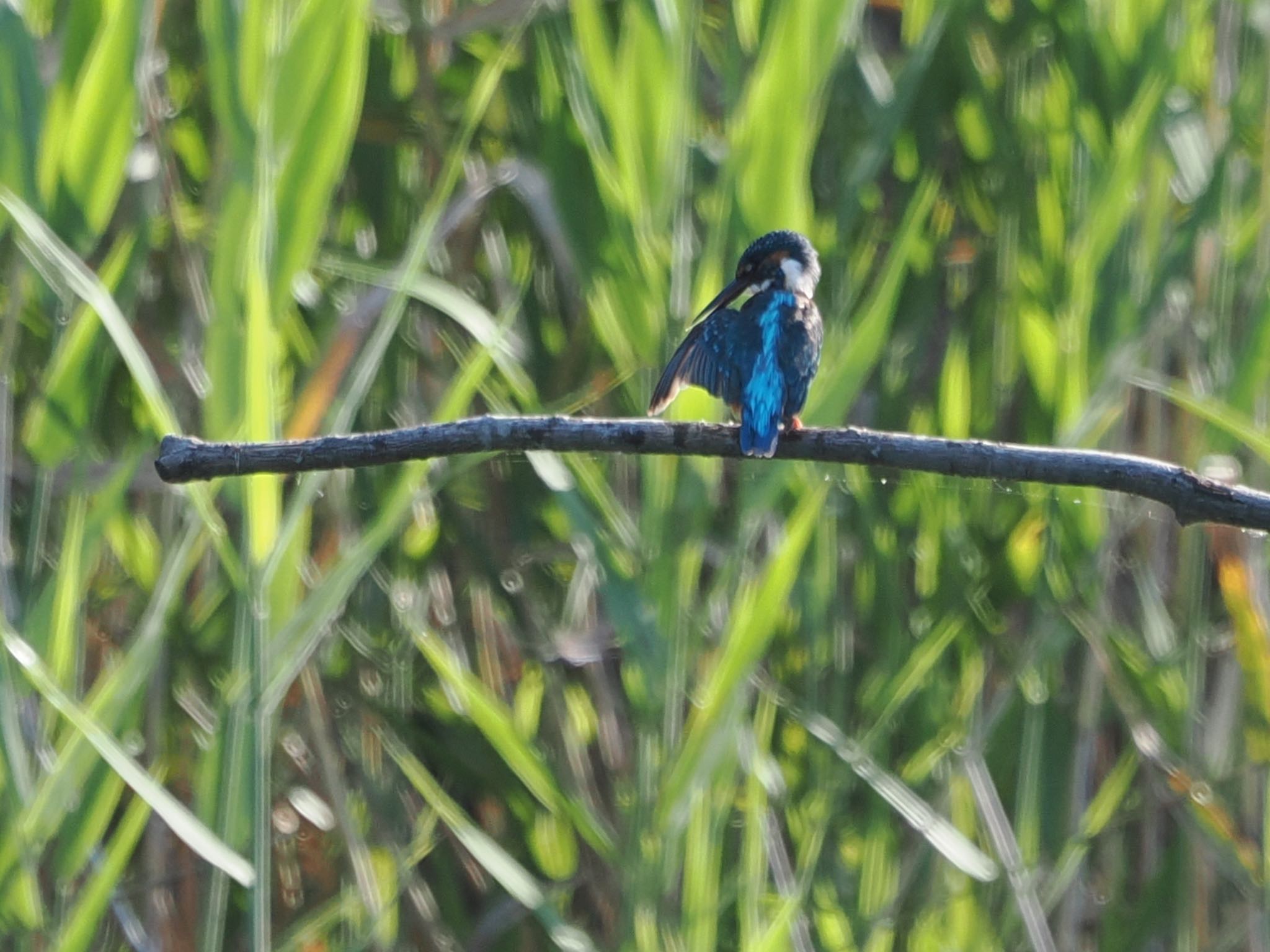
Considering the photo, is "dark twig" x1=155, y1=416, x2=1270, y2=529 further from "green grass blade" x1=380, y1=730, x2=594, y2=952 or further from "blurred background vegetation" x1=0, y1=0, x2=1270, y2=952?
"green grass blade" x1=380, y1=730, x2=594, y2=952

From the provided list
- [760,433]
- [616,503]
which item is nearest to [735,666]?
[616,503]

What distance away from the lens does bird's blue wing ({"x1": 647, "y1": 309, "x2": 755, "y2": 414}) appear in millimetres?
1329

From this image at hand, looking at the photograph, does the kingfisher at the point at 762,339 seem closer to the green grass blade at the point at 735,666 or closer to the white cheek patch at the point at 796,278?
the white cheek patch at the point at 796,278

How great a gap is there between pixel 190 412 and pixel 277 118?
39 centimetres

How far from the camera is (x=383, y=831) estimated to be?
1583 millimetres

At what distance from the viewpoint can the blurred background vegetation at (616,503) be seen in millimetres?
1312

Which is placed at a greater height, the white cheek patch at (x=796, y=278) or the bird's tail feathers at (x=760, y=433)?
the white cheek patch at (x=796, y=278)

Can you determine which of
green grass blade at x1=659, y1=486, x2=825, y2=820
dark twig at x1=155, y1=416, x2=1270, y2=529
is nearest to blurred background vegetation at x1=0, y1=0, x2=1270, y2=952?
green grass blade at x1=659, y1=486, x2=825, y2=820

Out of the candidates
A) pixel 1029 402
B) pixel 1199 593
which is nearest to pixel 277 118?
pixel 1029 402

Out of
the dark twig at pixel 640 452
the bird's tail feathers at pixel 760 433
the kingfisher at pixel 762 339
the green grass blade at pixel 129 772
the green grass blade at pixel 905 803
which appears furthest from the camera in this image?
the green grass blade at pixel 905 803

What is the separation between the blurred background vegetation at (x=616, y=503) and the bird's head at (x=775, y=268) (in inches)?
1.2

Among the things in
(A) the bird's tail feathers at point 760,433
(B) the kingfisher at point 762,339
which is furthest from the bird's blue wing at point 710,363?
(A) the bird's tail feathers at point 760,433

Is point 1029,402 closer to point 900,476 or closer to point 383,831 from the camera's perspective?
point 900,476

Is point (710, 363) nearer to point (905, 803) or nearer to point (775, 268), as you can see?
point (775, 268)
